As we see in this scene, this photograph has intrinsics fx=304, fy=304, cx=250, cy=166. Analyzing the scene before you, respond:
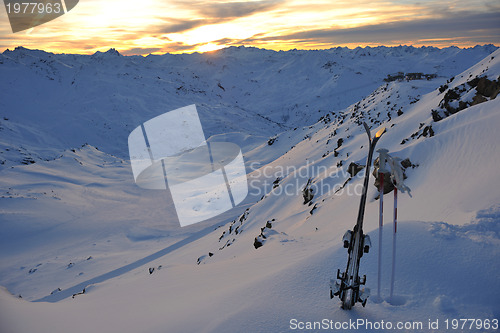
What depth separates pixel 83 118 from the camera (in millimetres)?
84438

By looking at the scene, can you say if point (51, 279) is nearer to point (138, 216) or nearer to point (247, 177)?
point (138, 216)

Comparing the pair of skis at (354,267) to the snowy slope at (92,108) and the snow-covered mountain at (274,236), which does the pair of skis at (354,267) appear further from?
the snowy slope at (92,108)

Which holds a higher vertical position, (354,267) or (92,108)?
(354,267)

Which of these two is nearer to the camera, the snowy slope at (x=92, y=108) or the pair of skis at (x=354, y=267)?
the pair of skis at (x=354, y=267)

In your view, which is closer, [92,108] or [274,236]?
[274,236]

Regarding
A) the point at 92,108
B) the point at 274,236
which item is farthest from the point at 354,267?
the point at 92,108

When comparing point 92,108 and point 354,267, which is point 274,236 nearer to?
point 354,267

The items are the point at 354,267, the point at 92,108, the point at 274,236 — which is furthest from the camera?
the point at 92,108

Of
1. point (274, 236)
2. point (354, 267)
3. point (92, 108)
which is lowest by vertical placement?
point (274, 236)

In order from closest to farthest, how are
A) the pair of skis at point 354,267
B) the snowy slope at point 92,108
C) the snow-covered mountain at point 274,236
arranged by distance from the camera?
the pair of skis at point 354,267 → the snow-covered mountain at point 274,236 → the snowy slope at point 92,108

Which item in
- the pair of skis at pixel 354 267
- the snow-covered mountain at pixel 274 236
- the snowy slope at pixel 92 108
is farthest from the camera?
the snowy slope at pixel 92 108

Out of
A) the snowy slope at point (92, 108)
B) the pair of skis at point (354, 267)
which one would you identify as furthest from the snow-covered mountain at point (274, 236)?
the snowy slope at point (92, 108)

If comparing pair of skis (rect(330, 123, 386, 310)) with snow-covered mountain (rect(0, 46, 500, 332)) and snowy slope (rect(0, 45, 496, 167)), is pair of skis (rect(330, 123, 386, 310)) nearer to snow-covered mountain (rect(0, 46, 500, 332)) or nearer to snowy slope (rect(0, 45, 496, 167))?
snow-covered mountain (rect(0, 46, 500, 332))

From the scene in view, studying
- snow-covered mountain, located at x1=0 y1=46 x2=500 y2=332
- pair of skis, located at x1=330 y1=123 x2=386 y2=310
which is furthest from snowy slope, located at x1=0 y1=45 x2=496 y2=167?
pair of skis, located at x1=330 y1=123 x2=386 y2=310
